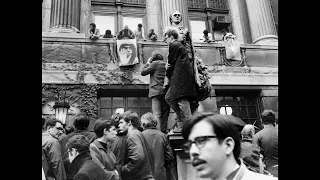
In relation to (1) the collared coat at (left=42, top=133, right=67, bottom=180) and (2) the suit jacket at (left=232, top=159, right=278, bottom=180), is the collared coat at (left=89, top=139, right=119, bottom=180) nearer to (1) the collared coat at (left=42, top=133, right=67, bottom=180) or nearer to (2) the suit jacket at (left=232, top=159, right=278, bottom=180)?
(1) the collared coat at (left=42, top=133, right=67, bottom=180)

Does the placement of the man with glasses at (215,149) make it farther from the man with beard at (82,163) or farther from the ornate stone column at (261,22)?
the ornate stone column at (261,22)

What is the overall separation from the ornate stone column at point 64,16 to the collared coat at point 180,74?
785 centimetres

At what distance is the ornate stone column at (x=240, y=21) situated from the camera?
17.5m

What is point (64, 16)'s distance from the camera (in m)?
13.1

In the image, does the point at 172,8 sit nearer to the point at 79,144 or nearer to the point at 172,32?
the point at 172,32

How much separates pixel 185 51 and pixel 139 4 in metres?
13.7

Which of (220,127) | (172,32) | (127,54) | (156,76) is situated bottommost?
(220,127)

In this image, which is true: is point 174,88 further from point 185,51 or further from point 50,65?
point 50,65

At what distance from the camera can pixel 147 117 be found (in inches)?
205

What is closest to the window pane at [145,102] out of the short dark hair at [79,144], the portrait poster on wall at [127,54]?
the portrait poster on wall at [127,54]

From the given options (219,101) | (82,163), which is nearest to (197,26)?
(219,101)

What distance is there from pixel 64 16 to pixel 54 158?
980cm
